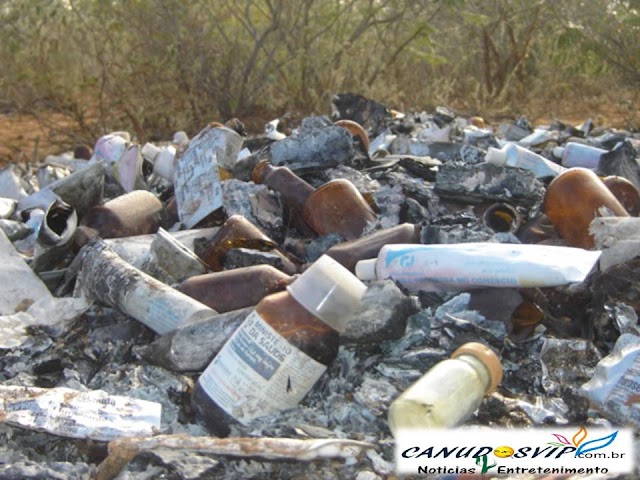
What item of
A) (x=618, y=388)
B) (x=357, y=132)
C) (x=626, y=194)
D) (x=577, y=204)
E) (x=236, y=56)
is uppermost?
(x=236, y=56)

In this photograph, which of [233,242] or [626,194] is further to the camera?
[626,194]

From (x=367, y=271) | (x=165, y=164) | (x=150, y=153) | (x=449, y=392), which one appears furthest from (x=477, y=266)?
(x=150, y=153)

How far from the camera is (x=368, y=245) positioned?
2441 mm

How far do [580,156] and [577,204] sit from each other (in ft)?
4.00

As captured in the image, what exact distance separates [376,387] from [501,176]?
134 centimetres

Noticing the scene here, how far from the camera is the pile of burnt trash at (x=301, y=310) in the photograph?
5.87 feet

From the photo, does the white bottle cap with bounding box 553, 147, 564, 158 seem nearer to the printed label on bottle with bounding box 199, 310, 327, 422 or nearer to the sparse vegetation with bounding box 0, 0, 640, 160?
the printed label on bottle with bounding box 199, 310, 327, 422

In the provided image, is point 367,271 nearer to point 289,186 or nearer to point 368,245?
point 368,245

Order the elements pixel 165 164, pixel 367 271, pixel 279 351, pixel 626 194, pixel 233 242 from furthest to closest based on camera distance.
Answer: pixel 165 164
pixel 626 194
pixel 233 242
pixel 367 271
pixel 279 351

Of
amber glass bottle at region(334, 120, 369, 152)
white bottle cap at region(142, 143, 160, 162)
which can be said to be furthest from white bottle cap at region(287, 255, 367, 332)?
white bottle cap at region(142, 143, 160, 162)

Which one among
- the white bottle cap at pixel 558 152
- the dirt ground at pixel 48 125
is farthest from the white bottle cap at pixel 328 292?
the dirt ground at pixel 48 125

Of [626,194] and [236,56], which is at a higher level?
[236,56]

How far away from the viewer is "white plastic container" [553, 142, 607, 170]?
3613 millimetres

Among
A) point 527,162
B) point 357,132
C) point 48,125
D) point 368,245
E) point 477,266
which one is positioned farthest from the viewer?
point 48,125
